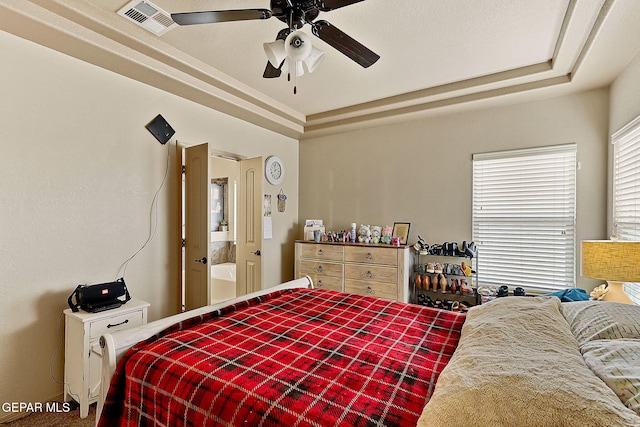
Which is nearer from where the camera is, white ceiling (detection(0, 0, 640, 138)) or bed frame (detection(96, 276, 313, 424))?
bed frame (detection(96, 276, 313, 424))

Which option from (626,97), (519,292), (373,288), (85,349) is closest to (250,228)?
(373,288)

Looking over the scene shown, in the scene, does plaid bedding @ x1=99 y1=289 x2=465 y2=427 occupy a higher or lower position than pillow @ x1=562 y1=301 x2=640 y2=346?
lower

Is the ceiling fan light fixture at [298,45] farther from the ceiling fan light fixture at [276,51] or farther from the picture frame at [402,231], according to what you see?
the picture frame at [402,231]

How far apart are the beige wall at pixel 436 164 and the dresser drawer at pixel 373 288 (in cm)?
76

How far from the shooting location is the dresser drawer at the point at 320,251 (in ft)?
12.4

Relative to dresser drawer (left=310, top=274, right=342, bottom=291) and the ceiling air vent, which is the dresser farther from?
the ceiling air vent

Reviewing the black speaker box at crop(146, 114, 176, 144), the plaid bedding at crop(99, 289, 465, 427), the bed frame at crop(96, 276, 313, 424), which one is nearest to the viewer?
the plaid bedding at crop(99, 289, 465, 427)

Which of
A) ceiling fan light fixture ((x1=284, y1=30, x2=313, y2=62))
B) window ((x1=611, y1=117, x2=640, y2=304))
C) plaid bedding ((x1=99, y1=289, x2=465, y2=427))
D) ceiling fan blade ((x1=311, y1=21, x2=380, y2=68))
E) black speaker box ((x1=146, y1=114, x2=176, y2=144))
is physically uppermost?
ceiling fan blade ((x1=311, y1=21, x2=380, y2=68))

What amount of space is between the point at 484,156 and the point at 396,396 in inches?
123

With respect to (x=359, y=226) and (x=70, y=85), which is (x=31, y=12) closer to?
(x=70, y=85)

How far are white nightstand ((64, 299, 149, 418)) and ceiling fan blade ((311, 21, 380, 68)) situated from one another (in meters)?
2.30

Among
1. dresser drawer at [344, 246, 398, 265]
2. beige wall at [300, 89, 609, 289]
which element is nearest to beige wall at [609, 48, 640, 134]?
beige wall at [300, 89, 609, 289]

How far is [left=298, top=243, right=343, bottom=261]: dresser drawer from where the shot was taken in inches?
149

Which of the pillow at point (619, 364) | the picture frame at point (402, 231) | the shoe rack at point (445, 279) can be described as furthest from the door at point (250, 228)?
the pillow at point (619, 364)
